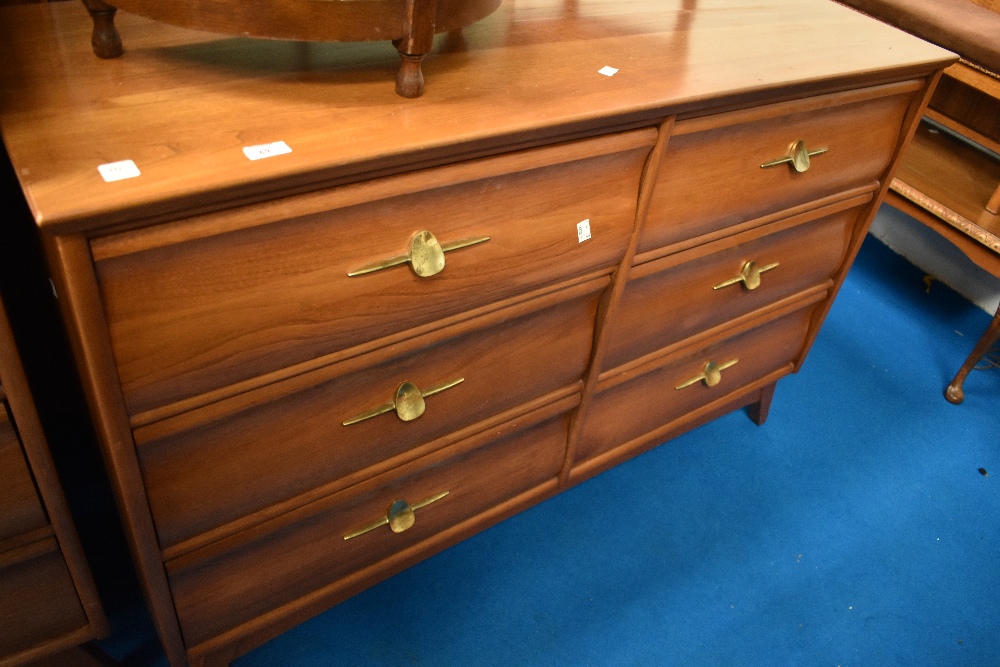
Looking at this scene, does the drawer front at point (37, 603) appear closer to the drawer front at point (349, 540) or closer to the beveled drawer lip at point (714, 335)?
the drawer front at point (349, 540)

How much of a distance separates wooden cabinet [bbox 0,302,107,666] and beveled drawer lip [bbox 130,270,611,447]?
0.11 m

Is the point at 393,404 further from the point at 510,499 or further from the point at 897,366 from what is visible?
the point at 897,366

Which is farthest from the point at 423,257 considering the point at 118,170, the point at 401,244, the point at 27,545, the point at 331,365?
the point at 27,545

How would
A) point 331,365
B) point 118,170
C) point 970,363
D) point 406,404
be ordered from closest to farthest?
point 118,170 < point 331,365 < point 406,404 < point 970,363

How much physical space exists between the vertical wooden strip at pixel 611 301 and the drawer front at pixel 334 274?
0.02 m

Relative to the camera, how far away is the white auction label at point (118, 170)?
2.02ft

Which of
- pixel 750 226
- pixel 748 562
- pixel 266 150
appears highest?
pixel 266 150

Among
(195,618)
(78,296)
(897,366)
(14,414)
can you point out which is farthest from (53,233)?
(897,366)

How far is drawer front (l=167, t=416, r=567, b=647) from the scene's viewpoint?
3.11 feet

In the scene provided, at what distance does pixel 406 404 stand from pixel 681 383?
2.03 ft

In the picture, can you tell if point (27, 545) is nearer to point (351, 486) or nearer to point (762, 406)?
point (351, 486)

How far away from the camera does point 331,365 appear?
0.83 m

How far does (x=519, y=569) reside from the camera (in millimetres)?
1337

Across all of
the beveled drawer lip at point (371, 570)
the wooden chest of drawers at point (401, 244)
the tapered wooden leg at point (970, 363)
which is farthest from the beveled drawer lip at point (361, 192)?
the tapered wooden leg at point (970, 363)
